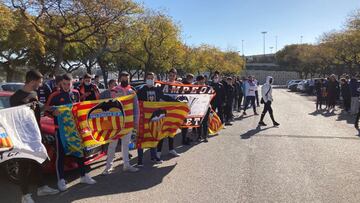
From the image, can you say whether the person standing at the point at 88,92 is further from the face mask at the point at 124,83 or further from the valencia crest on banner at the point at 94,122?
the valencia crest on banner at the point at 94,122

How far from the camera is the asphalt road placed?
240 inches

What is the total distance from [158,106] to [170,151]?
1283mm

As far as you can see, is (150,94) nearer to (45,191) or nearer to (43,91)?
(45,191)

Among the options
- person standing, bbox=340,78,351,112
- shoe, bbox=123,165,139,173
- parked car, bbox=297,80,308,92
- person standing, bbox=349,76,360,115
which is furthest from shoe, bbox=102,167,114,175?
parked car, bbox=297,80,308,92

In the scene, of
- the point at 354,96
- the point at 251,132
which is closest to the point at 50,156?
the point at 251,132

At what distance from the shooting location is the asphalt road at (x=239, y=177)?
20.0 feet

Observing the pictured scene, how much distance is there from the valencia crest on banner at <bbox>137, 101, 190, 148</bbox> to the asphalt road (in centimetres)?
53

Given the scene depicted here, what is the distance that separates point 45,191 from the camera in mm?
6262

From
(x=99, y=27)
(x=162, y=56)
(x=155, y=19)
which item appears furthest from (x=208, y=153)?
(x=162, y=56)

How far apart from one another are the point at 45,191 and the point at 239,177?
3.14 metres

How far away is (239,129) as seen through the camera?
45.6 ft

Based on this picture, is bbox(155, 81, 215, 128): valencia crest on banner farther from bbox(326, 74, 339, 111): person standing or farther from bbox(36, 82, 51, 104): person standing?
bbox(326, 74, 339, 111): person standing

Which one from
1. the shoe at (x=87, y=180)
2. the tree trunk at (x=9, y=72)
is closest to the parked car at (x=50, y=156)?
the shoe at (x=87, y=180)

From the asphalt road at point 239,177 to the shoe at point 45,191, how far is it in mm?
164
